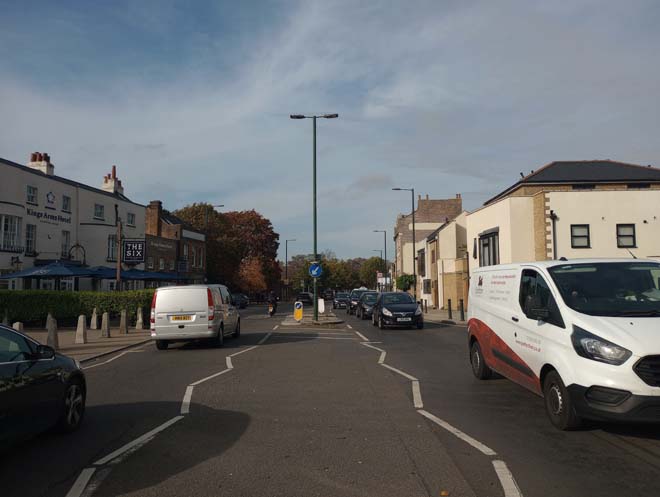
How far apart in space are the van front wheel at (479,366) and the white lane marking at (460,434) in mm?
2608

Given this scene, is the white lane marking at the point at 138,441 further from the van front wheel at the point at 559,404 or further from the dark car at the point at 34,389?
the van front wheel at the point at 559,404

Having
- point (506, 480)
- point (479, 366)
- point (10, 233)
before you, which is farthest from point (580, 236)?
point (10, 233)

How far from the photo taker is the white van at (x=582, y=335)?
555 cm

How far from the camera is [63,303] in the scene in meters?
24.4

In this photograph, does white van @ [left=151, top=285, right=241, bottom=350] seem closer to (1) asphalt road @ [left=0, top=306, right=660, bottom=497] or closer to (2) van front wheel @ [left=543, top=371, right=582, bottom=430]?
(1) asphalt road @ [left=0, top=306, right=660, bottom=497]

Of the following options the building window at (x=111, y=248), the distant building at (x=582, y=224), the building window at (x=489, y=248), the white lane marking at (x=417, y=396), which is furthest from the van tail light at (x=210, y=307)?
A: the building window at (x=111, y=248)

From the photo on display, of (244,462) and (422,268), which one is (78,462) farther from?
(422,268)

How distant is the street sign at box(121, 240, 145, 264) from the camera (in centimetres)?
3400

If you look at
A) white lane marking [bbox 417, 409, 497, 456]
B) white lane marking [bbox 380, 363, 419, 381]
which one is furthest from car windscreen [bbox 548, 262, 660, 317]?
white lane marking [bbox 380, 363, 419, 381]

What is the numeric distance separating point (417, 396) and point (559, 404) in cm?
252

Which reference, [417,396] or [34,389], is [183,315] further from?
[34,389]

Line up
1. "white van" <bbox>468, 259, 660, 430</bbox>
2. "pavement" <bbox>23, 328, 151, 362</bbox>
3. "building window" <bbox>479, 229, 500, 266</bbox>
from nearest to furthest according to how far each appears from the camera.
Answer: "white van" <bbox>468, 259, 660, 430</bbox> < "pavement" <bbox>23, 328, 151, 362</bbox> < "building window" <bbox>479, 229, 500, 266</bbox>

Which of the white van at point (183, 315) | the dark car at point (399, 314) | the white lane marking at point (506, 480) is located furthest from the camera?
the dark car at point (399, 314)

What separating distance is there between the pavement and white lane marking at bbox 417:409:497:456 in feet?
31.7
